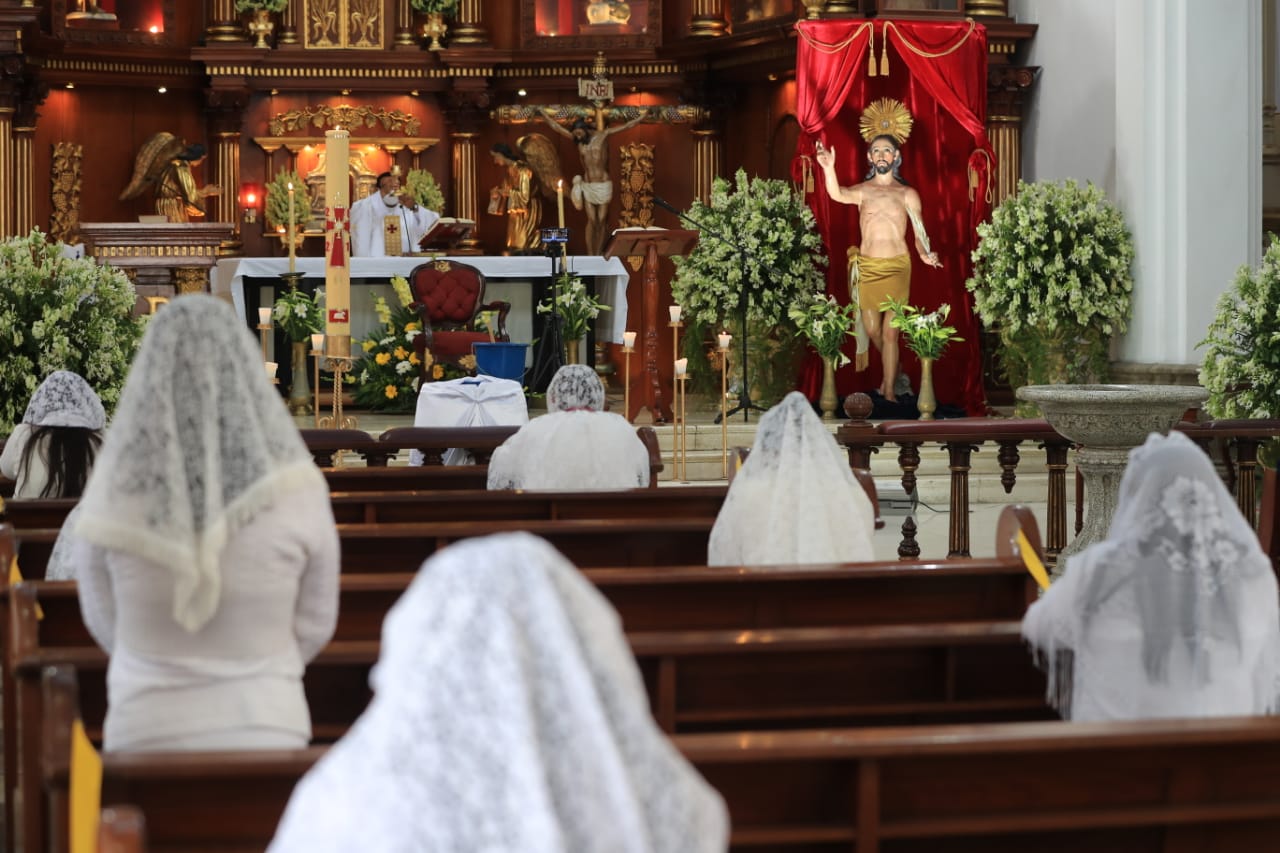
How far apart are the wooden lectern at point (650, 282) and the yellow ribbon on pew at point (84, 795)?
353 inches

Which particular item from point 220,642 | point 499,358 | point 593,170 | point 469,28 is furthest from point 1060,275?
point 220,642

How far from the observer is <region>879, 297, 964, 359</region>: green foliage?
1195 cm

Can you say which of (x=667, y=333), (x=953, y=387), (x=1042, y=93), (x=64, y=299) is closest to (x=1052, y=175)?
(x=1042, y=93)

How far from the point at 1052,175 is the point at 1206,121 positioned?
2.28 meters

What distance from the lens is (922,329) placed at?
11.9m

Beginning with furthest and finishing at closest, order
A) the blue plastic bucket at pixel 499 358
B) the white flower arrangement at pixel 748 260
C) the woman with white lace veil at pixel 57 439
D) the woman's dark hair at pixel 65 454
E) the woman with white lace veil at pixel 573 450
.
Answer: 1. the white flower arrangement at pixel 748 260
2. the blue plastic bucket at pixel 499 358
3. the woman with white lace veil at pixel 573 450
4. the woman's dark hair at pixel 65 454
5. the woman with white lace veil at pixel 57 439

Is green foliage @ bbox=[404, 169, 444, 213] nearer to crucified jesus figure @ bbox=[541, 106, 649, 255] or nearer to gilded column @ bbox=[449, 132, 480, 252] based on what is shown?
gilded column @ bbox=[449, 132, 480, 252]

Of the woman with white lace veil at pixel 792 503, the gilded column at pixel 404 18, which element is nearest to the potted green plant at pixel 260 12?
the gilded column at pixel 404 18

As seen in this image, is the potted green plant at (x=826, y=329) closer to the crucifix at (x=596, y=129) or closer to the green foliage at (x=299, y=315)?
the crucifix at (x=596, y=129)

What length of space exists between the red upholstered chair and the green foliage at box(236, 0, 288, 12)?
3.87m

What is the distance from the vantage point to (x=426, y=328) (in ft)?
41.8

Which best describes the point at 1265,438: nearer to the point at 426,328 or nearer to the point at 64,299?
the point at 64,299

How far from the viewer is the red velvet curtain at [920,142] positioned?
41.9 feet

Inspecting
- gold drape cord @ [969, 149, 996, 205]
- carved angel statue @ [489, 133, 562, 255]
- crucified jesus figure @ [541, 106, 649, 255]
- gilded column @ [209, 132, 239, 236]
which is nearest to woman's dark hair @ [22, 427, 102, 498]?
gold drape cord @ [969, 149, 996, 205]
